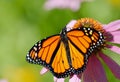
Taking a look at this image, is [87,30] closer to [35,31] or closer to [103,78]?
[103,78]

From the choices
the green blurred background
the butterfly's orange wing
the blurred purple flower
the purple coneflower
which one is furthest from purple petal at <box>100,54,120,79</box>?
the blurred purple flower

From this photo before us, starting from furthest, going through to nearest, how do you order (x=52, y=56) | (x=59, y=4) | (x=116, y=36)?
(x=59, y=4) → (x=116, y=36) → (x=52, y=56)

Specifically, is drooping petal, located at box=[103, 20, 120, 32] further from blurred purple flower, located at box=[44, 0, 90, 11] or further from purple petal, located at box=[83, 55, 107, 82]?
blurred purple flower, located at box=[44, 0, 90, 11]

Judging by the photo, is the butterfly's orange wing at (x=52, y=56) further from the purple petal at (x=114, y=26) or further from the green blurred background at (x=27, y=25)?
the green blurred background at (x=27, y=25)

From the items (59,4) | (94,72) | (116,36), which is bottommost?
(94,72)

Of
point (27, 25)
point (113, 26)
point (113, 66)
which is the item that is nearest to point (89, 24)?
point (113, 26)

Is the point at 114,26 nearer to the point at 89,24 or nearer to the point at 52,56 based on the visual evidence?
the point at 89,24

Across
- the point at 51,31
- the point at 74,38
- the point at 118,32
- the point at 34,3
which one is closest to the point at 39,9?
the point at 34,3
